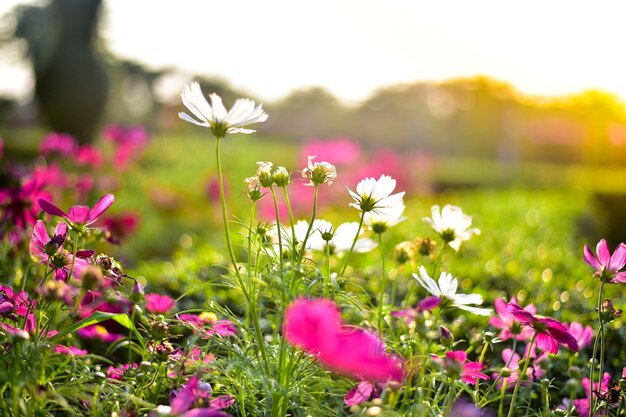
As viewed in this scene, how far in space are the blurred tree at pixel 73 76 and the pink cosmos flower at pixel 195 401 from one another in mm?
12348

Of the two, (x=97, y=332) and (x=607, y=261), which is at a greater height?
(x=607, y=261)

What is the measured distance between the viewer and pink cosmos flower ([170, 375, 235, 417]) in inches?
37.8

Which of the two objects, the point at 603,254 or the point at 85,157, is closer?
the point at 603,254

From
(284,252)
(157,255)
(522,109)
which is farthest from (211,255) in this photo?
(522,109)

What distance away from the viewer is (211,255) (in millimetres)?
3547

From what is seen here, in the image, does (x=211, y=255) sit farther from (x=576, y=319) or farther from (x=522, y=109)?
(x=522, y=109)

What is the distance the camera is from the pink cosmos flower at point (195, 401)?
0.96 metres

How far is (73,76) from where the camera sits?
1265 centimetres

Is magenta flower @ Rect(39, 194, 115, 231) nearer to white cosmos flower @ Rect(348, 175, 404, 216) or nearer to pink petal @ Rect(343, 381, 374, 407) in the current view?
white cosmos flower @ Rect(348, 175, 404, 216)

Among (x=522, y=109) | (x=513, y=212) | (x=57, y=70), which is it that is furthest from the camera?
(x=522, y=109)

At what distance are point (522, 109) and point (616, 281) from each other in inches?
1675

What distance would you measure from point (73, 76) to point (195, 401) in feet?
41.8

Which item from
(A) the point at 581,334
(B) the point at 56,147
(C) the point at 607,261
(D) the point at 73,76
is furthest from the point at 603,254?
(D) the point at 73,76

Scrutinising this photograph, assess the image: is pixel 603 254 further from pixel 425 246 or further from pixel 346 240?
pixel 346 240
